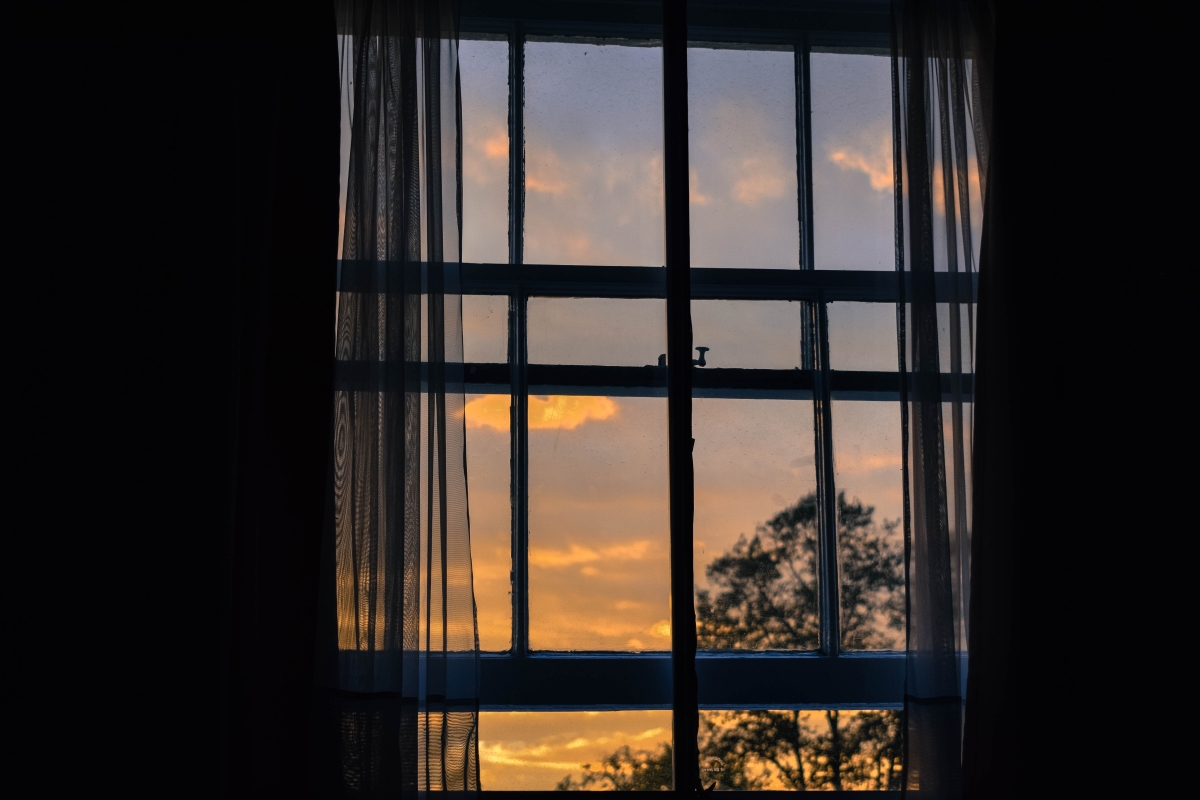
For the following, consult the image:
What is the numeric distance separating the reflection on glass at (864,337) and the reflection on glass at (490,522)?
2.99ft

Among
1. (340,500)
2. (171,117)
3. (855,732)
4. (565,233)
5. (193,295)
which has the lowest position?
(855,732)

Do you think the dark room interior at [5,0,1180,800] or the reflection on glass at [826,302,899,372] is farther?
the reflection on glass at [826,302,899,372]

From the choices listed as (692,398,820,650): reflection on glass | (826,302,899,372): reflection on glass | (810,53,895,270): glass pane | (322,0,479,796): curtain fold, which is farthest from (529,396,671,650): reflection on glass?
(810,53,895,270): glass pane

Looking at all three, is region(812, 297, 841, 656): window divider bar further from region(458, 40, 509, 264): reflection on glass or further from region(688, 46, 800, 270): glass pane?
region(458, 40, 509, 264): reflection on glass

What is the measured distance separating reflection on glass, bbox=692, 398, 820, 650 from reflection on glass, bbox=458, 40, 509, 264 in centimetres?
71

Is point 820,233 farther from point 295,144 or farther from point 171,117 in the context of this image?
point 171,117

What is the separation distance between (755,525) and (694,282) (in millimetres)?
663

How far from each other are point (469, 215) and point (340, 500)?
834 mm

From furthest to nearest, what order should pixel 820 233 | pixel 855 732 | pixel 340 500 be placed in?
pixel 820 233
pixel 855 732
pixel 340 500

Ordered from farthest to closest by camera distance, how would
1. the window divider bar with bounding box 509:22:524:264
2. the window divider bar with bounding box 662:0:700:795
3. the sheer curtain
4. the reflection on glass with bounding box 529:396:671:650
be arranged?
the window divider bar with bounding box 509:22:524:264, the reflection on glass with bounding box 529:396:671:650, the window divider bar with bounding box 662:0:700:795, the sheer curtain

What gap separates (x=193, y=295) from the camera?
2170 mm

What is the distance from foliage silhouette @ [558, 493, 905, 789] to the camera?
2.35m

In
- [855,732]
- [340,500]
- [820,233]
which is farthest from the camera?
[820,233]

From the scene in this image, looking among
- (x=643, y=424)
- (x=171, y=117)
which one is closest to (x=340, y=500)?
(x=643, y=424)
